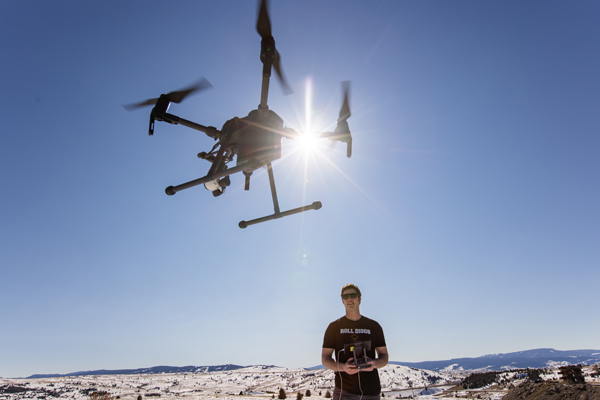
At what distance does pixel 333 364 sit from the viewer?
418 cm

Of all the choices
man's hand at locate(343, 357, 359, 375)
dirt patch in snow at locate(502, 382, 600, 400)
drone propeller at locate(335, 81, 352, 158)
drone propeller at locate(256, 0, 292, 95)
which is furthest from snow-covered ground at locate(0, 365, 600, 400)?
drone propeller at locate(256, 0, 292, 95)

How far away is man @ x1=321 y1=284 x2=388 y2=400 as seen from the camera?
4.01 m

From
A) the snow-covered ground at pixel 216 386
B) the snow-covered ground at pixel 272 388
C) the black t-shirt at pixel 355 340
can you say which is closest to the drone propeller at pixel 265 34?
the black t-shirt at pixel 355 340

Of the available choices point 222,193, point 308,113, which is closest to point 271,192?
point 222,193

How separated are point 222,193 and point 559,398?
18.3m

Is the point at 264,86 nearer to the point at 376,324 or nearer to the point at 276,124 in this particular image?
the point at 276,124

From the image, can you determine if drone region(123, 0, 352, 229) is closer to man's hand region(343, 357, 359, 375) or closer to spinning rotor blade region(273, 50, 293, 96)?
spinning rotor blade region(273, 50, 293, 96)

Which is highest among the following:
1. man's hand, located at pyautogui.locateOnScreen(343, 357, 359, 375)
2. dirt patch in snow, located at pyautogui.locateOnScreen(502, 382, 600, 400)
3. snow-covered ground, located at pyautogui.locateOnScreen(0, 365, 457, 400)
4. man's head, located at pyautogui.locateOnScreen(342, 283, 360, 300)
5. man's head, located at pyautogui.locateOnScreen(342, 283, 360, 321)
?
man's head, located at pyautogui.locateOnScreen(342, 283, 360, 300)

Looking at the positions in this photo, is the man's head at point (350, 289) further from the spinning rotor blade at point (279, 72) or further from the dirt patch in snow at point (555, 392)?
the dirt patch in snow at point (555, 392)

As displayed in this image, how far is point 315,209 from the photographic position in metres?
7.91

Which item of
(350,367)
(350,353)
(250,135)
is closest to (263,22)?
(250,135)

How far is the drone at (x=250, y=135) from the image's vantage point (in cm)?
707

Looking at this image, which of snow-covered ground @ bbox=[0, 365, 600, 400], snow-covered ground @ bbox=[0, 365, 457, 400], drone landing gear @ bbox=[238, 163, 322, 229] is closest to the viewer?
drone landing gear @ bbox=[238, 163, 322, 229]

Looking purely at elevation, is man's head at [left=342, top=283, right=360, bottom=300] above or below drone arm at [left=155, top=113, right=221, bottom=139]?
below
